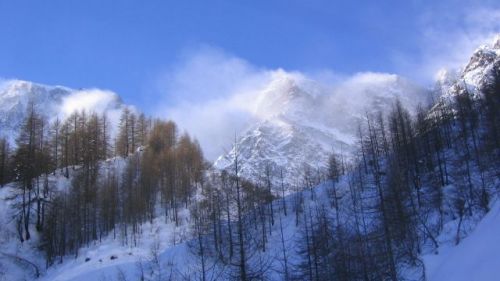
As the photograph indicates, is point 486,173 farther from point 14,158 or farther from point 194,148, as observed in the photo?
point 14,158

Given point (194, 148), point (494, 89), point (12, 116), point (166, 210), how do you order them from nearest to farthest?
point (166, 210) < point (494, 89) < point (194, 148) < point (12, 116)

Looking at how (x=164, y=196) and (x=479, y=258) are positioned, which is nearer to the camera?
(x=479, y=258)

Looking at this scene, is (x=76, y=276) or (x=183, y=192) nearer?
(x=76, y=276)

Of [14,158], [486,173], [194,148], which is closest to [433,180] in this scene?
[486,173]

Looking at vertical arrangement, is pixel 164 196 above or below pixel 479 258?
above

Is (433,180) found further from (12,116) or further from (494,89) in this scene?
(12,116)

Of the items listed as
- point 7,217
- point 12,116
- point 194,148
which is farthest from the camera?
point 12,116

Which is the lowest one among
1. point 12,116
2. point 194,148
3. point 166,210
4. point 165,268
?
point 165,268

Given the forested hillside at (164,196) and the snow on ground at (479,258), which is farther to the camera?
the forested hillside at (164,196)

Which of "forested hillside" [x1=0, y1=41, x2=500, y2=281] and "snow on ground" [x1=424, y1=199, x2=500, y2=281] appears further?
"forested hillside" [x1=0, y1=41, x2=500, y2=281]

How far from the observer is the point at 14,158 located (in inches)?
2724

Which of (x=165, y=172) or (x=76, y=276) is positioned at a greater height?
(x=165, y=172)

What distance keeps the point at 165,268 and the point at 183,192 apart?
2269 cm

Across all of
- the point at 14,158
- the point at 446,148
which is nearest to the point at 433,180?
the point at 446,148
